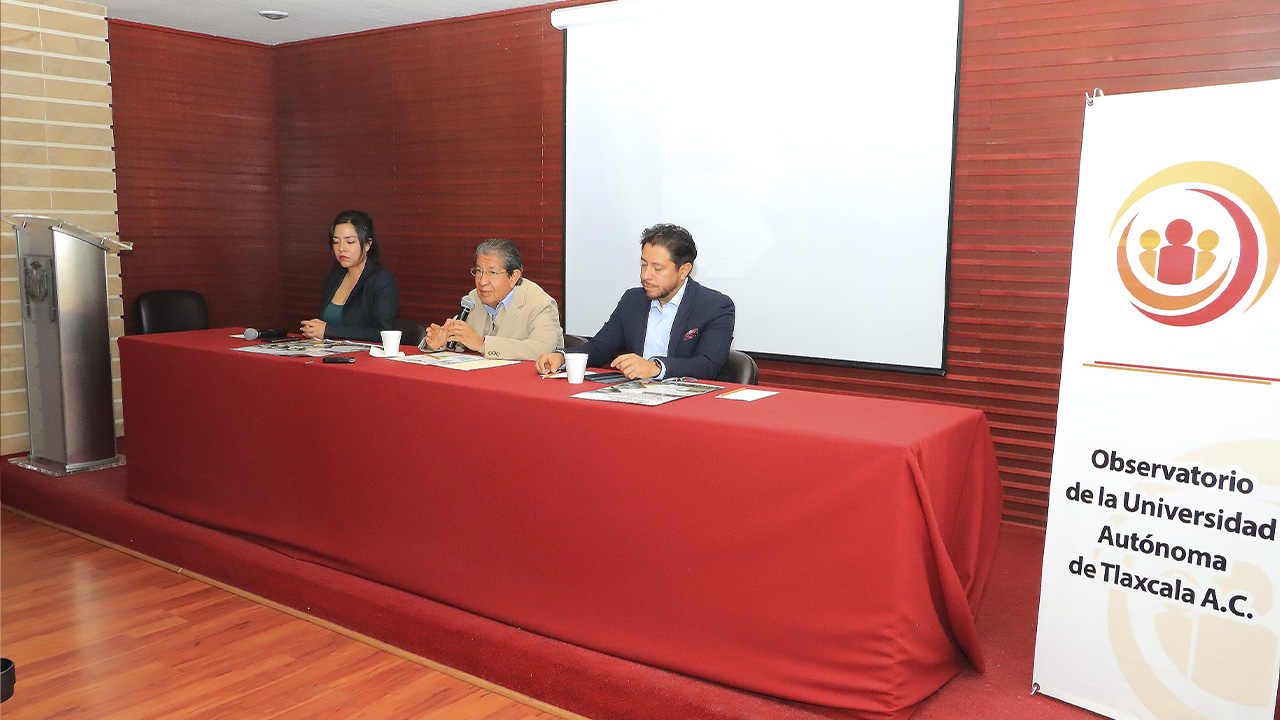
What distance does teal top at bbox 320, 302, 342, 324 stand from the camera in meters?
4.39

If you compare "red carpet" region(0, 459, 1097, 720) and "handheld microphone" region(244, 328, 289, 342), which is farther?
"handheld microphone" region(244, 328, 289, 342)

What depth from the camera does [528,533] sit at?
2633 millimetres

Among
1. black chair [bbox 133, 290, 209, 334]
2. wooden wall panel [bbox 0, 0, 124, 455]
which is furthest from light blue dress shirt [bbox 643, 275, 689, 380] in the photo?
wooden wall panel [bbox 0, 0, 124, 455]

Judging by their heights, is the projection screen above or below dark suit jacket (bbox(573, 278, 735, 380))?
above

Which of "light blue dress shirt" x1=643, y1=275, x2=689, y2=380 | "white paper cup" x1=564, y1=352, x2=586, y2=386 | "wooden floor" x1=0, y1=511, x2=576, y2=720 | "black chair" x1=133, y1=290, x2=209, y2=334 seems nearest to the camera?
"wooden floor" x1=0, y1=511, x2=576, y2=720

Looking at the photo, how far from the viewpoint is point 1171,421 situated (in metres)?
2.14

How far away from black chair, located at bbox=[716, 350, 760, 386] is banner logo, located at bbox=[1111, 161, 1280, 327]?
1.30 metres

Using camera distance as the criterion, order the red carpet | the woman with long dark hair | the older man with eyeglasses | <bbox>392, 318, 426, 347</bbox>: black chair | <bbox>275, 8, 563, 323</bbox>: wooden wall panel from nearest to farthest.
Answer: the red carpet < the older man with eyeglasses < <bbox>392, 318, 426, 347</bbox>: black chair < the woman with long dark hair < <bbox>275, 8, 563, 323</bbox>: wooden wall panel

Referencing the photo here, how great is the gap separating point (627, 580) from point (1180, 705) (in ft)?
4.40

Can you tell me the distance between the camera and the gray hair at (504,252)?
3.74 meters

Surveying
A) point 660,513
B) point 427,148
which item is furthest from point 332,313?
point 660,513

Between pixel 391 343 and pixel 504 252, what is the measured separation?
67 centimetres

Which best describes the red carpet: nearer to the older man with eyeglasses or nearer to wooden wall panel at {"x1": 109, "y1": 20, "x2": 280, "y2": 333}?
the older man with eyeglasses

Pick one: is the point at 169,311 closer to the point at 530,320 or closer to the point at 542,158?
the point at 542,158
